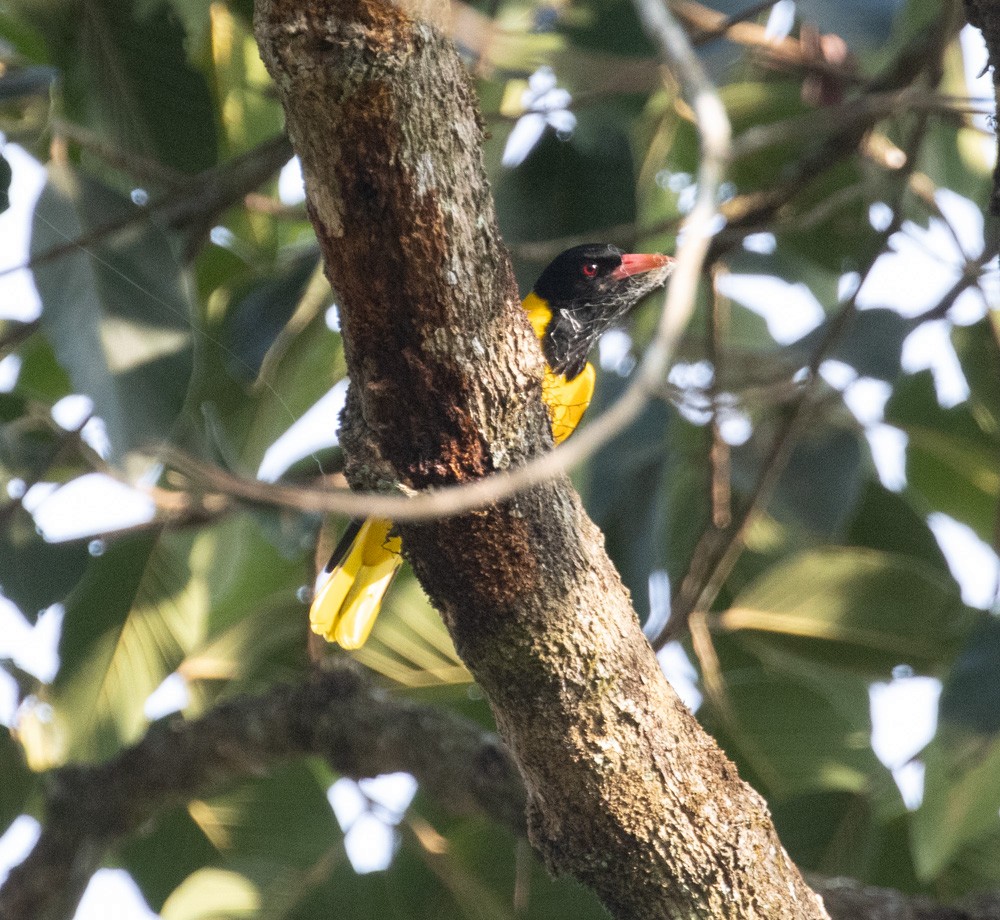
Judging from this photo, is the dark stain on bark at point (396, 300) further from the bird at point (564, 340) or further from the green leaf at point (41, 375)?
the green leaf at point (41, 375)

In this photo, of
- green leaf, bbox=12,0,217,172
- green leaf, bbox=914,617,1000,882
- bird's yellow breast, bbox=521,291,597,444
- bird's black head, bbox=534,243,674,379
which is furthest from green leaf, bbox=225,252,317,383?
green leaf, bbox=914,617,1000,882

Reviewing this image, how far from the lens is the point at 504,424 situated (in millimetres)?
1558

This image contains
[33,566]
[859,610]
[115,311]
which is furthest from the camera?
[859,610]

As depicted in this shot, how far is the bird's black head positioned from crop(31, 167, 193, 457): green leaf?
1.55 m

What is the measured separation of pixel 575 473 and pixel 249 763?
1.05 metres

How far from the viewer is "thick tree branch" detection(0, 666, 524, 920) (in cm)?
283

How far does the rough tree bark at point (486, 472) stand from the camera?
1382mm

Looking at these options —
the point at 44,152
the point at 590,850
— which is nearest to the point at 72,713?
the point at 44,152

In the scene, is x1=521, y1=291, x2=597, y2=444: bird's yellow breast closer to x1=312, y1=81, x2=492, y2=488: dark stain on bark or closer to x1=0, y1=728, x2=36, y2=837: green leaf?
x1=0, y1=728, x2=36, y2=837: green leaf

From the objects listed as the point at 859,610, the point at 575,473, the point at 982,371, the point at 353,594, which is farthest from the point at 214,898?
the point at 982,371

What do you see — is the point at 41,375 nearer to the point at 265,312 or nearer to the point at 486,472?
the point at 265,312

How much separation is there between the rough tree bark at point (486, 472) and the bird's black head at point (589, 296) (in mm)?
1912

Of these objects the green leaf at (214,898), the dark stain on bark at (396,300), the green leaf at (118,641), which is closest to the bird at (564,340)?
the green leaf at (118,641)

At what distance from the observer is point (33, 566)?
250cm
